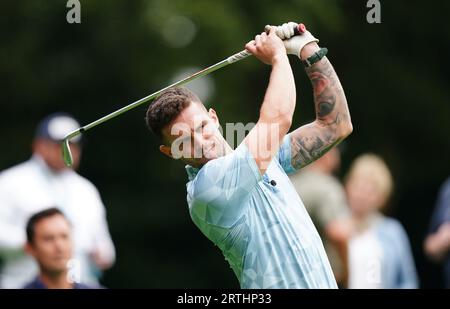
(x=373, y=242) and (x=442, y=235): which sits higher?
(x=373, y=242)

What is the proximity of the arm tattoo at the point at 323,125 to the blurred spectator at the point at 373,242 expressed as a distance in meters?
3.61

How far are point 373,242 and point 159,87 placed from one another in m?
5.64

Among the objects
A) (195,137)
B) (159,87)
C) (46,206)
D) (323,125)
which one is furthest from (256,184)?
(159,87)

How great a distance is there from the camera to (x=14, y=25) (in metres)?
14.7

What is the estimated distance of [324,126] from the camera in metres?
5.53

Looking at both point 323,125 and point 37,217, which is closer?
point 323,125

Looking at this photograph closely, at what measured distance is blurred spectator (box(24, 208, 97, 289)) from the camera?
7.04 metres

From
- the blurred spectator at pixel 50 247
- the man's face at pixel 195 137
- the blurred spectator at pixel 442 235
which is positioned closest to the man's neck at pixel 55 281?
the blurred spectator at pixel 50 247

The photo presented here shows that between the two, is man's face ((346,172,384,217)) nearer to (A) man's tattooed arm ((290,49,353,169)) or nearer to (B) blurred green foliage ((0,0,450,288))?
(A) man's tattooed arm ((290,49,353,169))

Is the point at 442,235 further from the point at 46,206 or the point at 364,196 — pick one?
the point at 46,206

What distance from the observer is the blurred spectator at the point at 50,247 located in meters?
7.04

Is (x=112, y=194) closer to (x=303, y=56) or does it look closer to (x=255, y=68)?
(x=255, y=68)

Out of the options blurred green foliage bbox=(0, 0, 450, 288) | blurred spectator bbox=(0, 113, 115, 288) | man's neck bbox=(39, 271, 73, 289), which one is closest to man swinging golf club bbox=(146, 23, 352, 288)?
man's neck bbox=(39, 271, 73, 289)
